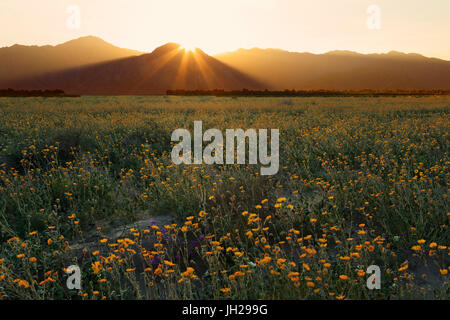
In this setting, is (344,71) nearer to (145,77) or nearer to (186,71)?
(186,71)

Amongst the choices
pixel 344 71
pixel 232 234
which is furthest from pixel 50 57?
pixel 232 234

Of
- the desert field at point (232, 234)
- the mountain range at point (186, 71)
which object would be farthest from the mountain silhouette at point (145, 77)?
the desert field at point (232, 234)

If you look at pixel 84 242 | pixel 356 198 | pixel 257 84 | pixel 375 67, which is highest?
pixel 375 67

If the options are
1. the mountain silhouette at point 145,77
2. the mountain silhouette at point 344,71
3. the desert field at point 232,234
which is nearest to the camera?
the desert field at point 232,234

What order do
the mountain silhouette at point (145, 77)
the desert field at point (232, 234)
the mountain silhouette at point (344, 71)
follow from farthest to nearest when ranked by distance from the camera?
the mountain silhouette at point (344, 71) → the mountain silhouette at point (145, 77) → the desert field at point (232, 234)

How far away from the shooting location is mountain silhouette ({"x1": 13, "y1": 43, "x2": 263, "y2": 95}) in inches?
3868

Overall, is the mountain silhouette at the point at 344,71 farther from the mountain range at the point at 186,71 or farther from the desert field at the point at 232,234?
the desert field at the point at 232,234

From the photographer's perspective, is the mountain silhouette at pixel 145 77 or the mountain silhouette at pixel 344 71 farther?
the mountain silhouette at pixel 344 71

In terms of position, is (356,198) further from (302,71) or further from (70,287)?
(302,71)

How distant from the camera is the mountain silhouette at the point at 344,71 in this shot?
110188 mm

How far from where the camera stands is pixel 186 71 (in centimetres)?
10981
